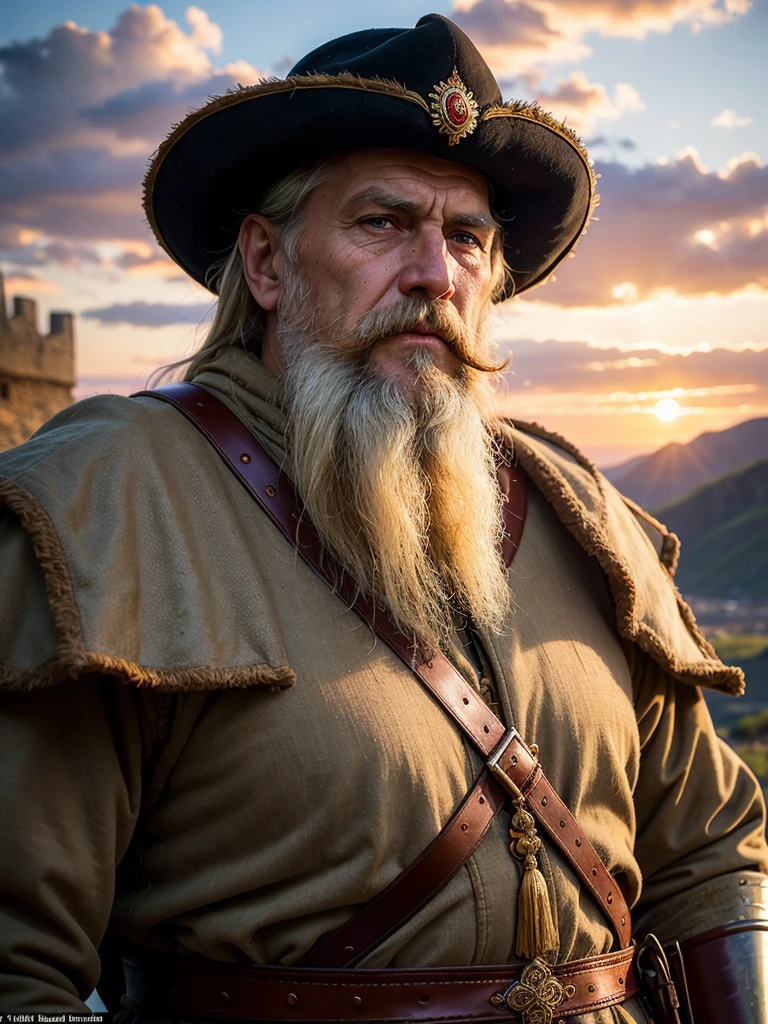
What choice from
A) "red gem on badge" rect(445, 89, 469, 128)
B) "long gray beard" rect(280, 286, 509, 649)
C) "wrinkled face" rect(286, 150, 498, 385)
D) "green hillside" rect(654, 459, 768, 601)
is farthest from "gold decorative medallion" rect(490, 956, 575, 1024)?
"green hillside" rect(654, 459, 768, 601)

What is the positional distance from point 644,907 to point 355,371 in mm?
1537

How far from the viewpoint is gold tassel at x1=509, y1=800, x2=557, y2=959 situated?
2.02m

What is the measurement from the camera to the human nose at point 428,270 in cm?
229

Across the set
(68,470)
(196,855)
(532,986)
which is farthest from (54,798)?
(532,986)

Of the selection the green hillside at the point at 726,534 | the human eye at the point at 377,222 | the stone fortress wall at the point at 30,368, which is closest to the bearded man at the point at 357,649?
the human eye at the point at 377,222

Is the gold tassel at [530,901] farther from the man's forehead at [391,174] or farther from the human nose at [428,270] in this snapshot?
the man's forehead at [391,174]

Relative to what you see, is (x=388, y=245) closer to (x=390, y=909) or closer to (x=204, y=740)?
(x=204, y=740)

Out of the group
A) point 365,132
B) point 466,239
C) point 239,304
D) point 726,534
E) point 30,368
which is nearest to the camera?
point 365,132

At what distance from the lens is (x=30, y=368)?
2347 centimetres

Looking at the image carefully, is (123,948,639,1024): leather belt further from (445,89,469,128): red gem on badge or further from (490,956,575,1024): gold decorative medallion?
(445,89,469,128): red gem on badge

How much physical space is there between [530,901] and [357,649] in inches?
23.0

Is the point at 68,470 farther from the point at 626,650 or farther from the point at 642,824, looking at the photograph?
the point at 642,824

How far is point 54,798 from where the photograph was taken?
1.85 metres

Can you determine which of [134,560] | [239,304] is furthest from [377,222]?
[134,560]
